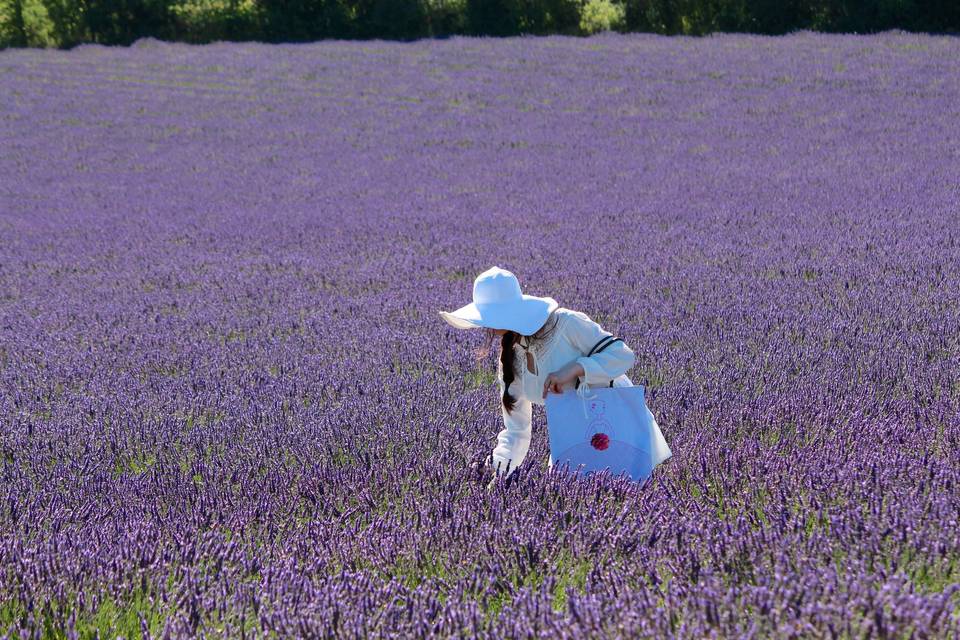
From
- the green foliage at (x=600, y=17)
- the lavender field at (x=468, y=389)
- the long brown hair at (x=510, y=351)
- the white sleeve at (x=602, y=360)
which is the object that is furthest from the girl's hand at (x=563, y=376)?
the green foliage at (x=600, y=17)

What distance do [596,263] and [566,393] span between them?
4108 millimetres

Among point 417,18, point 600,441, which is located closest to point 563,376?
point 600,441

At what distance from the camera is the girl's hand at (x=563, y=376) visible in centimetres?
256

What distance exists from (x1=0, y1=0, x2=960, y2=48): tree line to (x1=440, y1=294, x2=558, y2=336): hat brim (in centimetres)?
2509

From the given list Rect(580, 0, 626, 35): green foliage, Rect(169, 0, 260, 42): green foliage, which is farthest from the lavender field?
Rect(169, 0, 260, 42): green foliage

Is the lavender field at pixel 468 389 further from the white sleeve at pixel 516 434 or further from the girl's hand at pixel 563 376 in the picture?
the girl's hand at pixel 563 376

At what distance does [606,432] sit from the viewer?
101 inches

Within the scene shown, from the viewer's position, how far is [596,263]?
261 inches

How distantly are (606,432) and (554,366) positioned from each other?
10.2 inches

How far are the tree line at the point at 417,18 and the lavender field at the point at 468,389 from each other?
45.6ft

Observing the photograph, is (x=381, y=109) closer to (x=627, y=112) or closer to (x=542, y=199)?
(x=627, y=112)

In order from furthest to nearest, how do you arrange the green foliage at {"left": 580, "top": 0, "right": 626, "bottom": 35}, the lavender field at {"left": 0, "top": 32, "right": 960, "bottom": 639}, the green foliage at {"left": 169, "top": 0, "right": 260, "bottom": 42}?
the green foliage at {"left": 169, "top": 0, "right": 260, "bottom": 42} → the green foliage at {"left": 580, "top": 0, "right": 626, "bottom": 35} → the lavender field at {"left": 0, "top": 32, "right": 960, "bottom": 639}

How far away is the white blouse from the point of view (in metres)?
2.55

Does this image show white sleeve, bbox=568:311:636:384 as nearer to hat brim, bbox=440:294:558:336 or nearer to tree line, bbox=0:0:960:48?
hat brim, bbox=440:294:558:336
